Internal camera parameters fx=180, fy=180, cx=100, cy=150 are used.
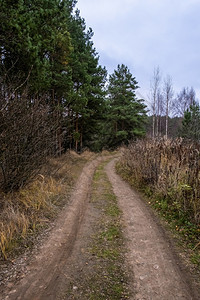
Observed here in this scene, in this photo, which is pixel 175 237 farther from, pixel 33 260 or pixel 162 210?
pixel 33 260

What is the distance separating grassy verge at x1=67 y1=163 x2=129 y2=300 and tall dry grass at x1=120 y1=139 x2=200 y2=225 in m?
1.65

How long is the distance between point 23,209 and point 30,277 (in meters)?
1.90

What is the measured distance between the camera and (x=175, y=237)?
12.6ft

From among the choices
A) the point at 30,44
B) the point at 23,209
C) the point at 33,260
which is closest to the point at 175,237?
the point at 33,260

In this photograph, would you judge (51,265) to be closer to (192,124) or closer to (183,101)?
(192,124)

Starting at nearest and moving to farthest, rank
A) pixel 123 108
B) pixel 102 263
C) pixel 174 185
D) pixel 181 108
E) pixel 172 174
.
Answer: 1. pixel 102 263
2. pixel 174 185
3. pixel 172 174
4. pixel 123 108
5. pixel 181 108

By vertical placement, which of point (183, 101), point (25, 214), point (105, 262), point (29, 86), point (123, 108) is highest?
point (183, 101)

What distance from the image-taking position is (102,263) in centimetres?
304

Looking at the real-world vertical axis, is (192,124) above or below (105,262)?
above

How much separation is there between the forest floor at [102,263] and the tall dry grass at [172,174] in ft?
2.75

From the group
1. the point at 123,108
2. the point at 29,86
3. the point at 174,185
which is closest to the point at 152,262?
the point at 174,185

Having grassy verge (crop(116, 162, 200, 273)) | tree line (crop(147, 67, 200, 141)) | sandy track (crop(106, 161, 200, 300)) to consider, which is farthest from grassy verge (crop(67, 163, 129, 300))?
tree line (crop(147, 67, 200, 141))

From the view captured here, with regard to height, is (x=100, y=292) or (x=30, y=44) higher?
(x=30, y=44)

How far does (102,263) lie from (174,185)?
3.23 meters
